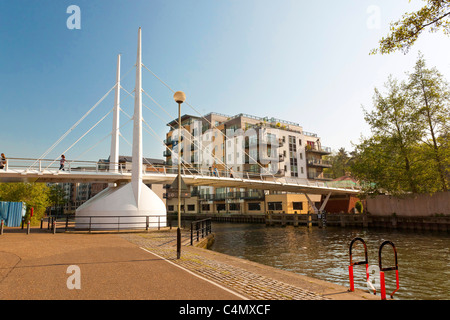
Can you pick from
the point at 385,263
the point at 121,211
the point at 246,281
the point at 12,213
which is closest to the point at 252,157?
the point at 121,211

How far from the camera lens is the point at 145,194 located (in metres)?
24.2

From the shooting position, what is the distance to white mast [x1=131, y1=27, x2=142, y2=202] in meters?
23.8

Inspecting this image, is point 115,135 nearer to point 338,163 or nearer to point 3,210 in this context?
point 3,210

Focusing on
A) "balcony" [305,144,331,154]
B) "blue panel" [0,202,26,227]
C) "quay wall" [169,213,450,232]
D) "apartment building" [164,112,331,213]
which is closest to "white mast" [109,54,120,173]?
"quay wall" [169,213,450,232]

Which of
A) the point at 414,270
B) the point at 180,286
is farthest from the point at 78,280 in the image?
the point at 414,270

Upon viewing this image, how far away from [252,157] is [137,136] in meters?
34.1

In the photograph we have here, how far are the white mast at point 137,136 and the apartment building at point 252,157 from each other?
2501 cm

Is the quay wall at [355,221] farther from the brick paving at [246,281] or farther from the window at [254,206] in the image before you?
the brick paving at [246,281]

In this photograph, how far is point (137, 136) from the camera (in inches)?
959

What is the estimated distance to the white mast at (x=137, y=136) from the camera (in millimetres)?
23828

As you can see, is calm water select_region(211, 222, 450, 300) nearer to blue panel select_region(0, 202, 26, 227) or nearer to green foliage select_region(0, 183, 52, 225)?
blue panel select_region(0, 202, 26, 227)

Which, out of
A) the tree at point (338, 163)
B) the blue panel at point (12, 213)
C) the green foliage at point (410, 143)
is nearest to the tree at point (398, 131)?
the green foliage at point (410, 143)

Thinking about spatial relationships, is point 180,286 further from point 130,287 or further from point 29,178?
point 29,178
